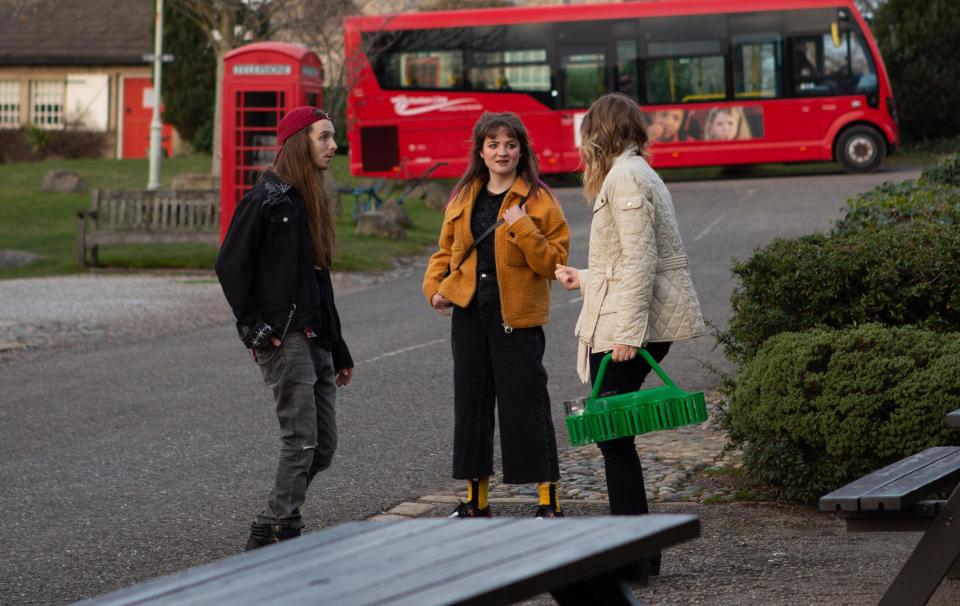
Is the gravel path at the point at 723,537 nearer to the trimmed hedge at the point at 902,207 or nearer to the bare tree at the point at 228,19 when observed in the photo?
the trimmed hedge at the point at 902,207

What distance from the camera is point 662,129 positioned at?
30.2 m

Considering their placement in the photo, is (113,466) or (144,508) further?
(113,466)

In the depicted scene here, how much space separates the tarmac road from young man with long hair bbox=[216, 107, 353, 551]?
0.53m

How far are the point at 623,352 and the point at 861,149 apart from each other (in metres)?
25.8

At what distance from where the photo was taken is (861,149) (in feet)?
98.2

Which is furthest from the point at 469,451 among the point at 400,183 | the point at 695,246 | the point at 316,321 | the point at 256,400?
the point at 400,183

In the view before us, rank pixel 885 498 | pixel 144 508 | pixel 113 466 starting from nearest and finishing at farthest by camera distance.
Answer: pixel 885 498, pixel 144 508, pixel 113 466

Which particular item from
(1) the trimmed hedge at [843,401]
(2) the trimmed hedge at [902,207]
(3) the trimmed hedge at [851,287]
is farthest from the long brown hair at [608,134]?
(2) the trimmed hedge at [902,207]

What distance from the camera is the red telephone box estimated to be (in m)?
19.4

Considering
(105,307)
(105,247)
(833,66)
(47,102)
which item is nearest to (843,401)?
(105,307)

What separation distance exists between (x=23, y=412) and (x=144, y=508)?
310 cm

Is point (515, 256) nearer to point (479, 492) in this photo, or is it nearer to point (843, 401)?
point (479, 492)

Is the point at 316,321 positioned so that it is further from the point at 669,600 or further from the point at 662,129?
the point at 662,129

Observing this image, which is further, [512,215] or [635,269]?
[512,215]
